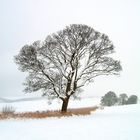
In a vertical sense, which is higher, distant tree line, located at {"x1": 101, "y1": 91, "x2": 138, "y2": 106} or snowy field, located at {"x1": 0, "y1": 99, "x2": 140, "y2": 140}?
distant tree line, located at {"x1": 101, "y1": 91, "x2": 138, "y2": 106}

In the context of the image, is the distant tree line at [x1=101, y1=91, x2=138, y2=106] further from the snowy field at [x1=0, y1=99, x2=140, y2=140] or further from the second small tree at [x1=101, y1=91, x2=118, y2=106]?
the snowy field at [x1=0, y1=99, x2=140, y2=140]

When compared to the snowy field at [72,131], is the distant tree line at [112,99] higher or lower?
higher

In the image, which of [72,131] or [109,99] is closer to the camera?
[72,131]

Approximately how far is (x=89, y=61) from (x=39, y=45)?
21.3 feet

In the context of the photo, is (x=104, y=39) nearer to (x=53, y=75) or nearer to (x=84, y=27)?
(x=84, y=27)

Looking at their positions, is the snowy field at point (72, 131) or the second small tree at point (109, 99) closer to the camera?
the snowy field at point (72, 131)

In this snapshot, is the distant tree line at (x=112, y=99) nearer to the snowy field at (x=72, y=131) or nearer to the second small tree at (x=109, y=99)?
the second small tree at (x=109, y=99)

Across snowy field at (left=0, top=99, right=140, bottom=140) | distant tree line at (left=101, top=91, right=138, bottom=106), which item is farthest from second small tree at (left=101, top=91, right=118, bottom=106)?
snowy field at (left=0, top=99, right=140, bottom=140)

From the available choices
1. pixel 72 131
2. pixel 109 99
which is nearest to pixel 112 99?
pixel 109 99

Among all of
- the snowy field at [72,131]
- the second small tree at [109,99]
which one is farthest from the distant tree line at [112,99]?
the snowy field at [72,131]

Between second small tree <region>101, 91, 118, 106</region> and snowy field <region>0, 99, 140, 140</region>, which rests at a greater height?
second small tree <region>101, 91, 118, 106</region>

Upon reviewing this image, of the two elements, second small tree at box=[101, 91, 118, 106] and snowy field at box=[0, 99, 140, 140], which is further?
second small tree at box=[101, 91, 118, 106]

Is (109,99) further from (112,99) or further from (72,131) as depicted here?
(72,131)

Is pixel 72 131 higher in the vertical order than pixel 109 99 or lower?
lower
